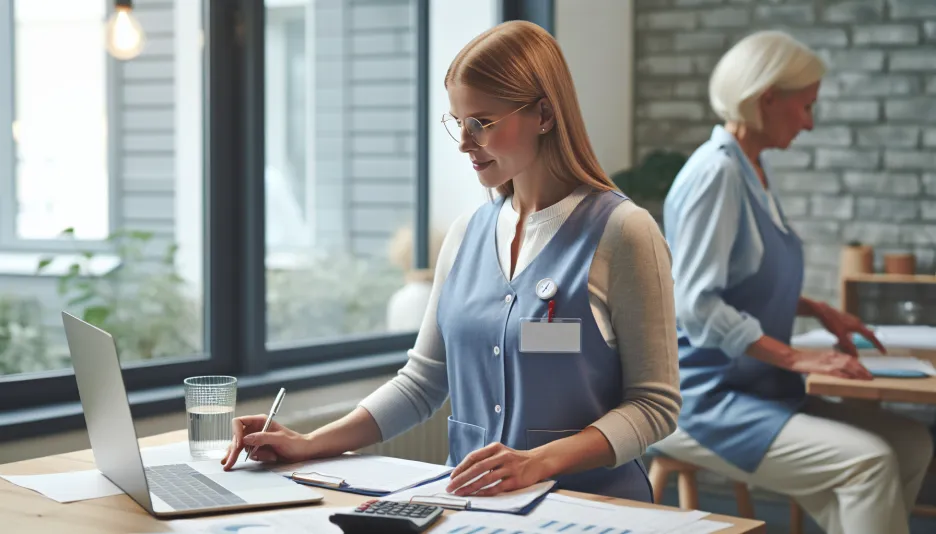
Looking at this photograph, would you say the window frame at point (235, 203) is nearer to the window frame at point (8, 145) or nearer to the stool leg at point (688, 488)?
the window frame at point (8, 145)

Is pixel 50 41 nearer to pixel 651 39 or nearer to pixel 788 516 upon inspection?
pixel 651 39

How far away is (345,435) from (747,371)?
134cm

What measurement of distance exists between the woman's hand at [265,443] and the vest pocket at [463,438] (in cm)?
28

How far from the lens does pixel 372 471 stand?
1557mm

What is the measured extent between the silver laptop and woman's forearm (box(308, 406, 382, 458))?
110 mm

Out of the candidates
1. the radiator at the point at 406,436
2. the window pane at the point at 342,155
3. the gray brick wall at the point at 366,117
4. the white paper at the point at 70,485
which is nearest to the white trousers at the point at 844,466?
the radiator at the point at 406,436

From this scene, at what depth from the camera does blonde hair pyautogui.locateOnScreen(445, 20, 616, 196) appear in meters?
1.66

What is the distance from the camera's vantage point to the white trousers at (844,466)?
2439 millimetres

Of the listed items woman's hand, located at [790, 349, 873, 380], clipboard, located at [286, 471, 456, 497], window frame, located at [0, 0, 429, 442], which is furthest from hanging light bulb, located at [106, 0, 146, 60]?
woman's hand, located at [790, 349, 873, 380]

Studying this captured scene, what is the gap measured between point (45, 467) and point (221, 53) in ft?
4.86

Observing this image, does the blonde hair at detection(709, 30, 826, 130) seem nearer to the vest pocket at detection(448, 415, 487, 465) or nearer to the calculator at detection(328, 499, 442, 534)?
the vest pocket at detection(448, 415, 487, 465)

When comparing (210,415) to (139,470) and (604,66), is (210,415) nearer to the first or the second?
(139,470)

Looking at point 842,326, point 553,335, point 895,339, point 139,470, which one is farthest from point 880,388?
point 139,470

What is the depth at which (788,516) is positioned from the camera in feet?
12.8
